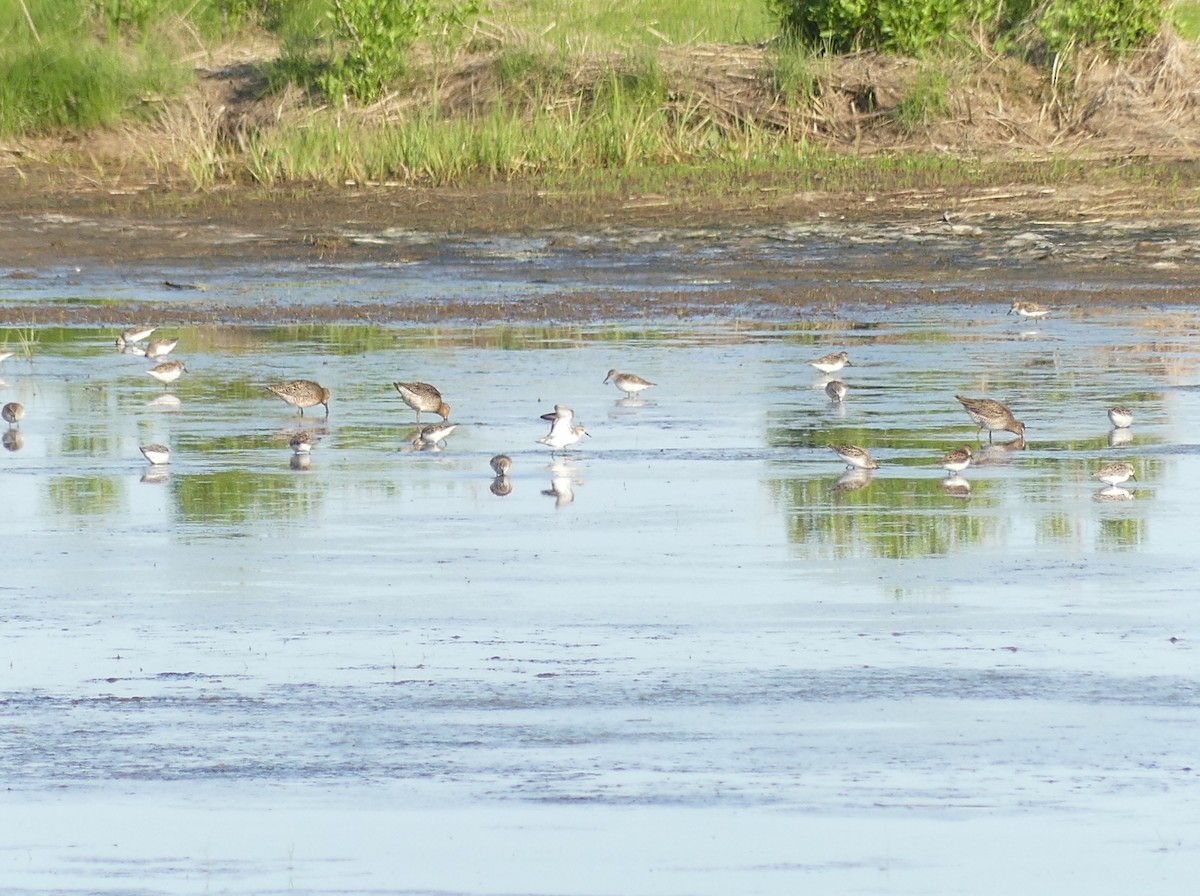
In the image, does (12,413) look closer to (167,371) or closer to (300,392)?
(300,392)

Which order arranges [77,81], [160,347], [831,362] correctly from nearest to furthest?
[831,362], [160,347], [77,81]

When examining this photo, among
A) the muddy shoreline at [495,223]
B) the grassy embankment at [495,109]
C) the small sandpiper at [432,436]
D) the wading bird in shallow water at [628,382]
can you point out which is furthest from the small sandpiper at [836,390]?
the grassy embankment at [495,109]

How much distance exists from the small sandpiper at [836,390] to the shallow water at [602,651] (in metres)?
0.08

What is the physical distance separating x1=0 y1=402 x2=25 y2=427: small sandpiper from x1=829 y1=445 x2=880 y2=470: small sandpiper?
5.22 metres

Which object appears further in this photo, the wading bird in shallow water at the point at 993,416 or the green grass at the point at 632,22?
the green grass at the point at 632,22

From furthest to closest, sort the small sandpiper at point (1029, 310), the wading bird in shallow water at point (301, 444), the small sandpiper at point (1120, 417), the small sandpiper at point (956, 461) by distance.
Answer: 1. the small sandpiper at point (1029, 310)
2. the small sandpiper at point (1120, 417)
3. the wading bird in shallow water at point (301, 444)
4. the small sandpiper at point (956, 461)

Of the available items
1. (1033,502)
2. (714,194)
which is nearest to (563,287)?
(714,194)

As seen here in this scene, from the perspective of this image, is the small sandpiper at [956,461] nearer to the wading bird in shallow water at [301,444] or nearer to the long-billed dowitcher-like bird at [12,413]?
the wading bird in shallow water at [301,444]

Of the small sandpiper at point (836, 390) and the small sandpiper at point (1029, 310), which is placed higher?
the small sandpiper at point (1029, 310)

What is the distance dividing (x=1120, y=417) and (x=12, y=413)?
21.8 ft

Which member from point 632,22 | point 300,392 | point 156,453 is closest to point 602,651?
point 156,453

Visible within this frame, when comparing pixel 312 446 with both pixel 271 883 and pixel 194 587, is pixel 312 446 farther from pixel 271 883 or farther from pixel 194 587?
pixel 271 883

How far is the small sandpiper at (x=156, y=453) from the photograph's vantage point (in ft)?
43.3

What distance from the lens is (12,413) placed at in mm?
14938
